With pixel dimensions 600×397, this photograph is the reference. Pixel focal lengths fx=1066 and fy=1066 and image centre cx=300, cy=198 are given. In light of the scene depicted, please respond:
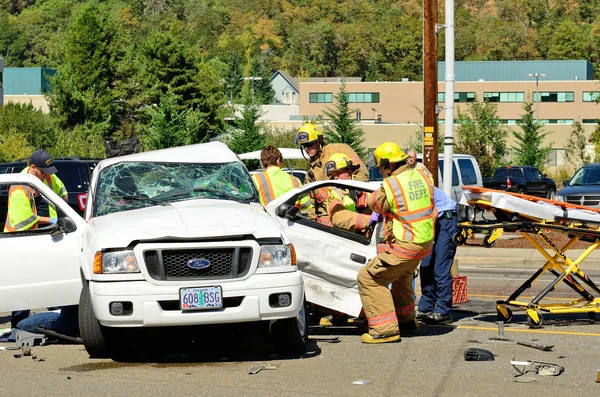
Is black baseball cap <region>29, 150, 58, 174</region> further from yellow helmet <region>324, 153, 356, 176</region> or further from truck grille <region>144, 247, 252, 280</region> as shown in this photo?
truck grille <region>144, 247, 252, 280</region>

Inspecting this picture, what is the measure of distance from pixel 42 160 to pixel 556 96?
97.3 m

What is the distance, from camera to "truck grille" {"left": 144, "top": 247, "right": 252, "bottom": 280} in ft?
28.2

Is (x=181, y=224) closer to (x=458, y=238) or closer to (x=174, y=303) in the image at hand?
(x=174, y=303)

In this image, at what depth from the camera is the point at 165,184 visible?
33.5 feet

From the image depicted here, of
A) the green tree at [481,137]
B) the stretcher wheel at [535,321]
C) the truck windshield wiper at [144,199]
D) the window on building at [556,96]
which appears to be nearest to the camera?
the truck windshield wiper at [144,199]

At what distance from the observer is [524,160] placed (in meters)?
68.1

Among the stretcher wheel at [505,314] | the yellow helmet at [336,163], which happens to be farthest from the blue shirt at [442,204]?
the stretcher wheel at [505,314]

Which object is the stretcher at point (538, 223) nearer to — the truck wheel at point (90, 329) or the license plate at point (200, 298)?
the license plate at point (200, 298)

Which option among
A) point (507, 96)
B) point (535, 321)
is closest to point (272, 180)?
point (535, 321)

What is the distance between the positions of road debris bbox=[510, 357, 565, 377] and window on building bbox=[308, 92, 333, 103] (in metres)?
98.8

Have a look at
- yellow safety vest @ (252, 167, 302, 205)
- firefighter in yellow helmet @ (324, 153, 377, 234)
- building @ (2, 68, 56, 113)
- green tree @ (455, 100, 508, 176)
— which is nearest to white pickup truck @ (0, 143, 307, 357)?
firefighter in yellow helmet @ (324, 153, 377, 234)

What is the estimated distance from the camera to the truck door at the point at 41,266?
31.7 feet

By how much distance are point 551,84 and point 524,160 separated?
38.2 metres

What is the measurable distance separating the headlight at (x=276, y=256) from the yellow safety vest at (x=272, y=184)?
260 centimetres
